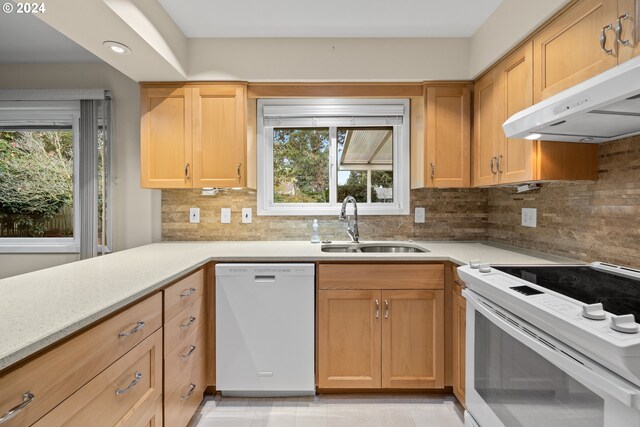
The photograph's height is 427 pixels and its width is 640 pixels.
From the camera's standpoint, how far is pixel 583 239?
1631 millimetres

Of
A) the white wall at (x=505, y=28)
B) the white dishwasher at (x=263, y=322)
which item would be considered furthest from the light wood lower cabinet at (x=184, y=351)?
the white wall at (x=505, y=28)

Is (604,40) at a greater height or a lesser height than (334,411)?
greater

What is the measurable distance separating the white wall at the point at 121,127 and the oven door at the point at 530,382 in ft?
7.77

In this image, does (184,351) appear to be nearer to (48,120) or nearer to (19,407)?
(19,407)

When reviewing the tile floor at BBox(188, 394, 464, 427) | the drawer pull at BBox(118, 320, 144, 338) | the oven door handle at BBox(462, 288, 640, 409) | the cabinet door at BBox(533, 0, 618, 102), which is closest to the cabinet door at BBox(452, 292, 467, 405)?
the tile floor at BBox(188, 394, 464, 427)

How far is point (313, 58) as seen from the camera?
220 centimetres

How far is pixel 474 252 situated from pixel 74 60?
3293 mm

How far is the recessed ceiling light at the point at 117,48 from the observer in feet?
5.55

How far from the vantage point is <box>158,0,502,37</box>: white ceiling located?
186cm

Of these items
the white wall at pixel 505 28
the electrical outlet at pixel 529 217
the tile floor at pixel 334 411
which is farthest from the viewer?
the electrical outlet at pixel 529 217

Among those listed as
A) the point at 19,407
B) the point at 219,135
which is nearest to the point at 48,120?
the point at 219,135

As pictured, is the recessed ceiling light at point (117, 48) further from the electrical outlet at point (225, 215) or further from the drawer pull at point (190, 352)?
the drawer pull at point (190, 352)

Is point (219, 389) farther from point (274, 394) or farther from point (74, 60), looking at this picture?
point (74, 60)

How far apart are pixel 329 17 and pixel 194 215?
1743mm
